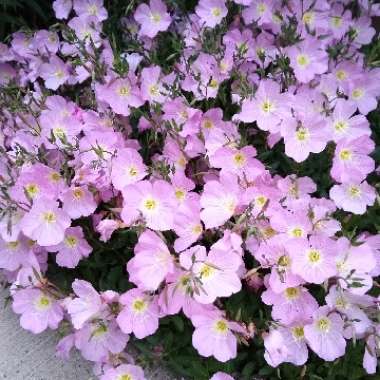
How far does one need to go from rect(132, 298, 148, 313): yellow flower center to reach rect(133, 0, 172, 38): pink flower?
1.13m

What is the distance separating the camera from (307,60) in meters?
2.27

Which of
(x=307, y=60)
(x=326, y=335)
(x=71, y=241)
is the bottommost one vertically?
(x=326, y=335)

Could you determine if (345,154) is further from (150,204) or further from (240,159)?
(150,204)

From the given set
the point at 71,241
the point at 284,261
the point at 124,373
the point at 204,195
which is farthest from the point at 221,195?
the point at 124,373

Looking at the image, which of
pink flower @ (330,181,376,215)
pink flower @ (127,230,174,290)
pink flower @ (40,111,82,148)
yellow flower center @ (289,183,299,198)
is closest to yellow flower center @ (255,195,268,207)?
yellow flower center @ (289,183,299,198)

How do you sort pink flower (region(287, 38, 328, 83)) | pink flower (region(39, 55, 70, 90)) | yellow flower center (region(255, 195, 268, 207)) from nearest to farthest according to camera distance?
yellow flower center (region(255, 195, 268, 207)), pink flower (region(287, 38, 328, 83)), pink flower (region(39, 55, 70, 90))

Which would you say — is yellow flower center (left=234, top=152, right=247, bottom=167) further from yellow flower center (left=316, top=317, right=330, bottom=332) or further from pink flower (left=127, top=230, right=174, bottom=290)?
yellow flower center (left=316, top=317, right=330, bottom=332)

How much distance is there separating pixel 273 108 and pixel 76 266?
87 cm

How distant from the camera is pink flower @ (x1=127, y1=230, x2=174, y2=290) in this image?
5.79 ft

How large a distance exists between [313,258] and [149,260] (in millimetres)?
473

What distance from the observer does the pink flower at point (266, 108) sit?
2.10 metres

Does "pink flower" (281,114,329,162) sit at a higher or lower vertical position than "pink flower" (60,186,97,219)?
higher

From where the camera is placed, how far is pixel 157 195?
6.26ft

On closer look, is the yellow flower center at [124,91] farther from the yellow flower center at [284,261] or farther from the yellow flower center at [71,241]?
the yellow flower center at [284,261]
